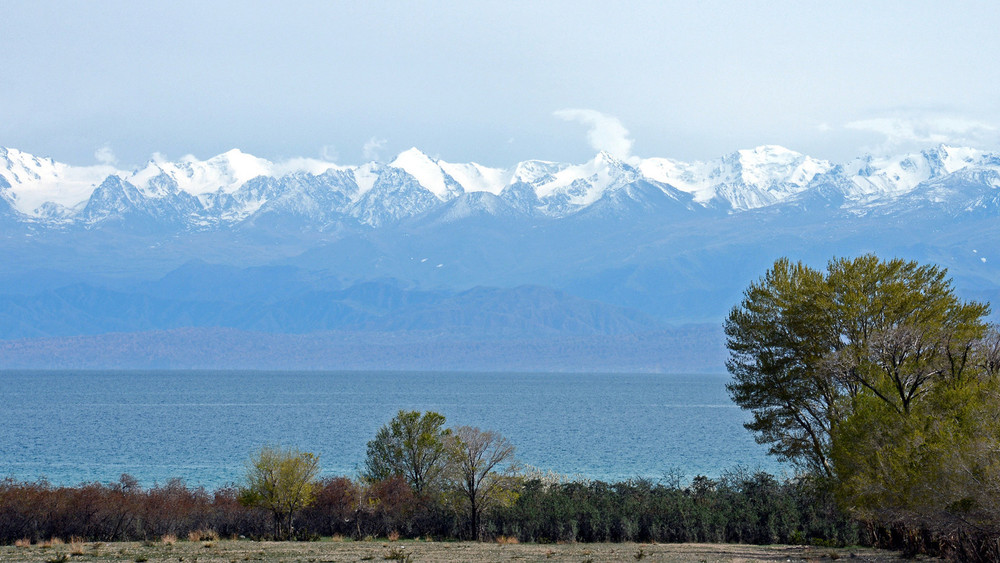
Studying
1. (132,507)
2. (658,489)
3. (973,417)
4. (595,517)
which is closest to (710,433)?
(658,489)

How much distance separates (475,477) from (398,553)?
14263 mm

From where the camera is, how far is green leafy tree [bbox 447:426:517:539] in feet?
148

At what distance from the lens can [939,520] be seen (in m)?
25.4

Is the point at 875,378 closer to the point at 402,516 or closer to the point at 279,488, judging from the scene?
the point at 402,516

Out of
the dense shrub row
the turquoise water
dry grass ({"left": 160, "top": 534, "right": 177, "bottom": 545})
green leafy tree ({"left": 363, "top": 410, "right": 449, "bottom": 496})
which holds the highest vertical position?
the turquoise water

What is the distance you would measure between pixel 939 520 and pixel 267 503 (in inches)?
1146

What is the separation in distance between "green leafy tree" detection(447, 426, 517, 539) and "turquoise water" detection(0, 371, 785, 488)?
82.5 ft

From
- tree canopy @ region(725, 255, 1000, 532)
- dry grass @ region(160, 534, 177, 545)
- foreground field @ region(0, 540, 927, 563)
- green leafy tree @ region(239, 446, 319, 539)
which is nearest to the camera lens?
tree canopy @ region(725, 255, 1000, 532)

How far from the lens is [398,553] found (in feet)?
107

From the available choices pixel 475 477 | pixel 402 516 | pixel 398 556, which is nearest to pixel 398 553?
pixel 398 556

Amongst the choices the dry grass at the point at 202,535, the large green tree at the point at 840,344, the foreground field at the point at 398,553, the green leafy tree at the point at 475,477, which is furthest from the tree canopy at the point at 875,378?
the dry grass at the point at 202,535

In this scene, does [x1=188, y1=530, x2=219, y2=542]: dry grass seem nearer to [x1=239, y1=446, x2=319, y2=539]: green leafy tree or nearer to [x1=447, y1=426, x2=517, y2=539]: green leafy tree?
[x1=239, y1=446, x2=319, y2=539]: green leafy tree

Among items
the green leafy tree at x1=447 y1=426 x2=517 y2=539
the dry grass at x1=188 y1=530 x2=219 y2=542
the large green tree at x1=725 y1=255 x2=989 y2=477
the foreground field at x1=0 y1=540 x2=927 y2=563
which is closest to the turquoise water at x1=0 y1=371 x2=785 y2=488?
the dry grass at x1=188 y1=530 x2=219 y2=542

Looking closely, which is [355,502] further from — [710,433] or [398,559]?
[710,433]
